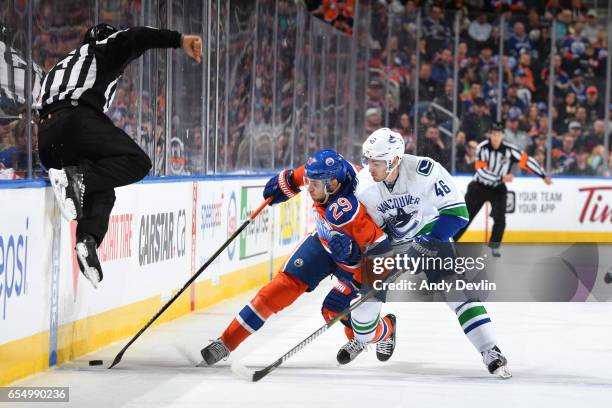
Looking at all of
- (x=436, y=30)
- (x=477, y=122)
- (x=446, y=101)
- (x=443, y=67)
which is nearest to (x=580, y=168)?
(x=477, y=122)

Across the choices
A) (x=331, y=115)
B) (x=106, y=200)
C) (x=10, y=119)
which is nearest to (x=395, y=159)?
(x=106, y=200)

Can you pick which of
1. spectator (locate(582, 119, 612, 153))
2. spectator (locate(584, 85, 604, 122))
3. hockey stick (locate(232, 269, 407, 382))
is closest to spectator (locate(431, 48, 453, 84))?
spectator (locate(584, 85, 604, 122))

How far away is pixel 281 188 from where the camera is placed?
5902 mm

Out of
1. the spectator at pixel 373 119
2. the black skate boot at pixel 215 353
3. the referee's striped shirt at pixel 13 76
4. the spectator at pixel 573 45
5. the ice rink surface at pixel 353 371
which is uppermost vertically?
the spectator at pixel 573 45

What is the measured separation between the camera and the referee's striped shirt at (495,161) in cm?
1331

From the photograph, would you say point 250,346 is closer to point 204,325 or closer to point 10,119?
point 204,325

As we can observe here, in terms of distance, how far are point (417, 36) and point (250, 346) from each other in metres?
10.7

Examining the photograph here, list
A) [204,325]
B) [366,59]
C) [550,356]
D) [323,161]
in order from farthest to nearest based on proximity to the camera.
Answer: [366,59] → [204,325] → [550,356] → [323,161]

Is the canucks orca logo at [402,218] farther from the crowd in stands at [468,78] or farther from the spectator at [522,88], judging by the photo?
the spectator at [522,88]

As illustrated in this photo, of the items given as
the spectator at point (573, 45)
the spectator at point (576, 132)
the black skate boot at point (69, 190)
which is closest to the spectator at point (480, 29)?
the spectator at point (573, 45)

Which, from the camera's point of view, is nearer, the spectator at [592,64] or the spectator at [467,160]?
the spectator at [467,160]

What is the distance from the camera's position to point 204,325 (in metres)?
7.36

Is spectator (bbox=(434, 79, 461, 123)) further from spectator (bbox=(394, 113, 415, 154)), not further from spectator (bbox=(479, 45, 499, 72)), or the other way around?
spectator (bbox=(479, 45, 499, 72))

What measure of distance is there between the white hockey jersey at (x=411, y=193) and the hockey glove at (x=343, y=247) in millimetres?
298
